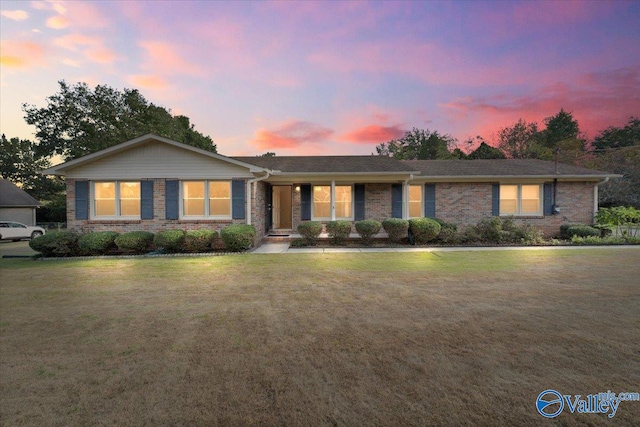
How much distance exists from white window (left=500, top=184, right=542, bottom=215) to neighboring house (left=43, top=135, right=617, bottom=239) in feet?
0.16

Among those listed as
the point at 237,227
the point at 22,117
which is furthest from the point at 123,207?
the point at 22,117

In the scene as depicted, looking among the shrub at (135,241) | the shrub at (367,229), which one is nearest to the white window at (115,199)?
the shrub at (135,241)

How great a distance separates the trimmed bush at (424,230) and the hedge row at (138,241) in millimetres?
6392

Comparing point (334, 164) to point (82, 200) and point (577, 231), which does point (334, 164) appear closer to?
point (82, 200)

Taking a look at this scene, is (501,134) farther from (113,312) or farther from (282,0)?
(113,312)

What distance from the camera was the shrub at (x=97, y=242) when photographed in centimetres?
1039

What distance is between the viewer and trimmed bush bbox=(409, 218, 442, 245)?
39.0ft

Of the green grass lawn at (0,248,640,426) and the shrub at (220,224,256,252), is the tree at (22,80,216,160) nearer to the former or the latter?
the shrub at (220,224,256,252)

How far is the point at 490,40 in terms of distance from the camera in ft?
46.4

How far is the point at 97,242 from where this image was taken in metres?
10.4

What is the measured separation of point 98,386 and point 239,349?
1.26 meters

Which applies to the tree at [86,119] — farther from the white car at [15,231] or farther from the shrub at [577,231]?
the shrub at [577,231]

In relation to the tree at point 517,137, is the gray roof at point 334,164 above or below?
below

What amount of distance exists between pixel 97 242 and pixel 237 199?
16.3 feet
